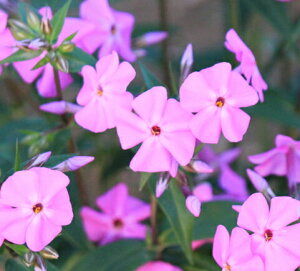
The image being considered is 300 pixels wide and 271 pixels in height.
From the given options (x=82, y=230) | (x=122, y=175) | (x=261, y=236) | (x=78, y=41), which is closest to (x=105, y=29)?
(x=78, y=41)

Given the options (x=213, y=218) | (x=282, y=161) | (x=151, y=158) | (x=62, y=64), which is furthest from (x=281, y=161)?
(x=62, y=64)

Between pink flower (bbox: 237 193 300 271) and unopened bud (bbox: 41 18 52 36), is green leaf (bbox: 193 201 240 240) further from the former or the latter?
unopened bud (bbox: 41 18 52 36)

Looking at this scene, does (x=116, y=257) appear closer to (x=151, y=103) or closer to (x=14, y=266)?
(x=14, y=266)

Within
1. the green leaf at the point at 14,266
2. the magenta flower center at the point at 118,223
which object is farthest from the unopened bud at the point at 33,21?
the magenta flower center at the point at 118,223

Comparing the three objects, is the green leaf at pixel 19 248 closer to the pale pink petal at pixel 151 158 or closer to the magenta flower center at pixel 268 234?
the pale pink petal at pixel 151 158

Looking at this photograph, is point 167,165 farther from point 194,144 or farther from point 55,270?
point 55,270

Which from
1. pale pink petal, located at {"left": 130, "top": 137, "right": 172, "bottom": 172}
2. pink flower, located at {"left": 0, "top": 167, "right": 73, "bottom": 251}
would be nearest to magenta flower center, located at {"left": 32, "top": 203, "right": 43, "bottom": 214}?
pink flower, located at {"left": 0, "top": 167, "right": 73, "bottom": 251}
